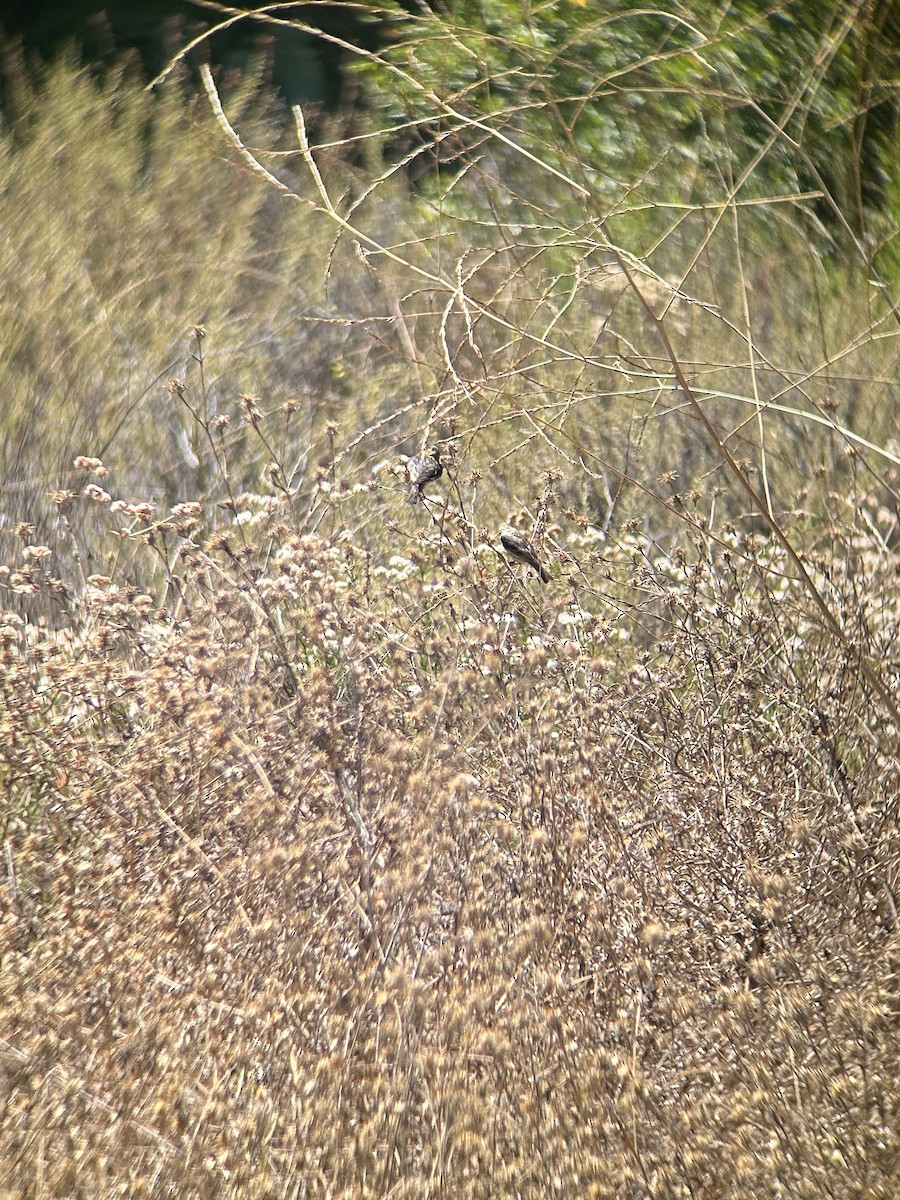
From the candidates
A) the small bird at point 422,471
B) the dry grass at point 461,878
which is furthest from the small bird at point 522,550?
the small bird at point 422,471

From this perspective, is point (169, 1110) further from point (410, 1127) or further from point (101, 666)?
point (101, 666)

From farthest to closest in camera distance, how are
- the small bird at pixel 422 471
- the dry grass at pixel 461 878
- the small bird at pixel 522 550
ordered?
the small bird at pixel 422 471, the small bird at pixel 522 550, the dry grass at pixel 461 878

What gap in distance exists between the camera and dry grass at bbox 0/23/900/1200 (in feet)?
4.89

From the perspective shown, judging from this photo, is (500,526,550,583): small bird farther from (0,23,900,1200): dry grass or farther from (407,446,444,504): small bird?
(407,446,444,504): small bird

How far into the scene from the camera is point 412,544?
311cm

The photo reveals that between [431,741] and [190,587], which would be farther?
[190,587]

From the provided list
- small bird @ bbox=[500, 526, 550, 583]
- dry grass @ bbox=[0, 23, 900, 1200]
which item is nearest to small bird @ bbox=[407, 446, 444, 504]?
dry grass @ bbox=[0, 23, 900, 1200]

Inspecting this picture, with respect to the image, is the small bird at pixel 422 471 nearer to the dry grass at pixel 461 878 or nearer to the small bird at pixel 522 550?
the dry grass at pixel 461 878

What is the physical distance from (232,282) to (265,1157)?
10.4 ft

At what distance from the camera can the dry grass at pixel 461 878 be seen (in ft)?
4.89

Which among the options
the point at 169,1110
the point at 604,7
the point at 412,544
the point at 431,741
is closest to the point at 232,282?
the point at 412,544

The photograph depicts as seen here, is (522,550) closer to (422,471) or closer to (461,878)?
(422,471)

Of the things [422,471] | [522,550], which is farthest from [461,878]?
[422,471]

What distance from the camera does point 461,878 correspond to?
1.76 metres
